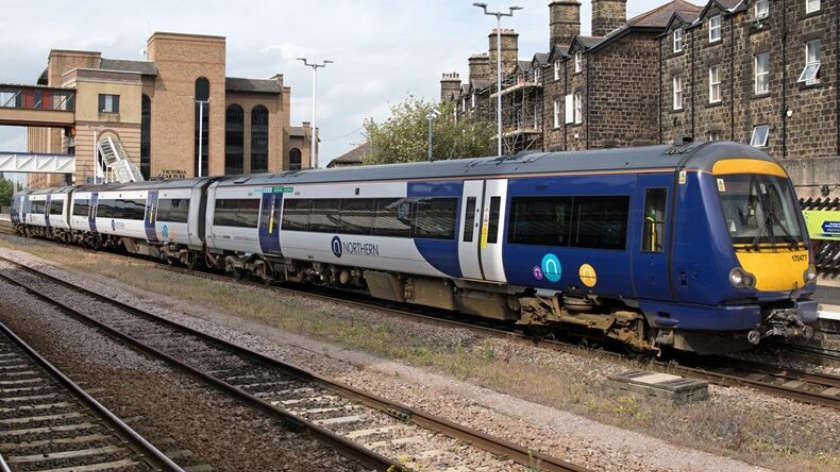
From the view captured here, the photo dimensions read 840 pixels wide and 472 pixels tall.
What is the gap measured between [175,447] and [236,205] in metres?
16.1

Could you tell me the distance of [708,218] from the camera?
36.1 feet

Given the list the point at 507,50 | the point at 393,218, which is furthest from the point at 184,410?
the point at 507,50

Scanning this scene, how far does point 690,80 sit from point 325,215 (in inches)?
849

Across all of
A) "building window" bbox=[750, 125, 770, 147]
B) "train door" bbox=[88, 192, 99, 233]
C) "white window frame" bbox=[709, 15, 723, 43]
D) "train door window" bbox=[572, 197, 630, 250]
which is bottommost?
"train door window" bbox=[572, 197, 630, 250]

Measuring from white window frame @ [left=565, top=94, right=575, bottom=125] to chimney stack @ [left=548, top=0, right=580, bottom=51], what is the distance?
404 centimetres

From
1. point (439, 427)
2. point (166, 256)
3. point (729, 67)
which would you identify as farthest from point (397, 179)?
point (729, 67)

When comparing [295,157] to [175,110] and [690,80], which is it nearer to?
[175,110]

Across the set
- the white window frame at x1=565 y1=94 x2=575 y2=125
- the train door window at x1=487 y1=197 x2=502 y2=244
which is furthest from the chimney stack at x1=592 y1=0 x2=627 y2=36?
the train door window at x1=487 y1=197 x2=502 y2=244

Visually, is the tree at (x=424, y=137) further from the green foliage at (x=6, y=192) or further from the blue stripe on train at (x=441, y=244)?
the green foliage at (x=6, y=192)

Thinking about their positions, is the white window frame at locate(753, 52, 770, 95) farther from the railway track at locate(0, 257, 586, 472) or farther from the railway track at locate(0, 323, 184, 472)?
the railway track at locate(0, 323, 184, 472)

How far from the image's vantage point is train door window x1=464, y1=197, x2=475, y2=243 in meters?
14.9

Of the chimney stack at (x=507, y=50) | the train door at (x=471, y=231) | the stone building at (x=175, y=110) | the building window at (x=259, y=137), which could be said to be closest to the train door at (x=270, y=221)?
the train door at (x=471, y=231)

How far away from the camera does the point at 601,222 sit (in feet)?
40.7

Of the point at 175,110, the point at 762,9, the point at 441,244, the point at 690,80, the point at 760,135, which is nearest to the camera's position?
the point at 441,244
